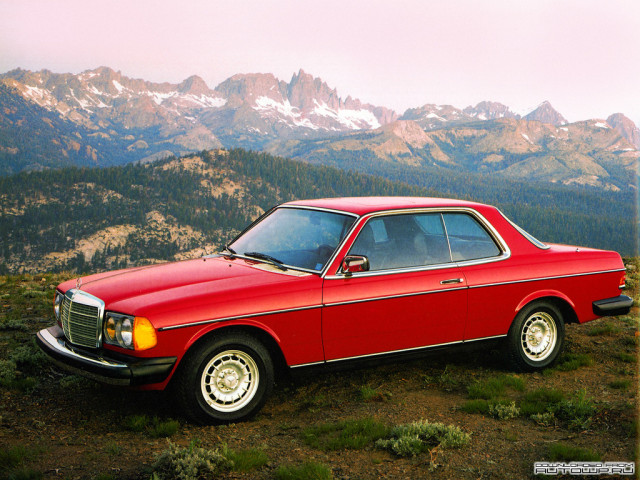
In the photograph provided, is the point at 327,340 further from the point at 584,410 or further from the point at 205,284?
the point at 584,410

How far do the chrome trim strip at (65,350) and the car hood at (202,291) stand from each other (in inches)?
15.7

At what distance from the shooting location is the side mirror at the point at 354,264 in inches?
183

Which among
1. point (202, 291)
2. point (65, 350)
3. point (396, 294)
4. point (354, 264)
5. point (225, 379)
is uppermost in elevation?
point (354, 264)

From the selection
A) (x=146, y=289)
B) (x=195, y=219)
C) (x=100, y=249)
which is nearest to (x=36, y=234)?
(x=100, y=249)

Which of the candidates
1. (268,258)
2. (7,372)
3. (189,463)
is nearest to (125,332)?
(189,463)

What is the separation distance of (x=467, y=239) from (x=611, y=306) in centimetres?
203

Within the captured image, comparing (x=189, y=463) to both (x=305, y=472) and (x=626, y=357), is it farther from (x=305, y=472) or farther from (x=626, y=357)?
(x=626, y=357)

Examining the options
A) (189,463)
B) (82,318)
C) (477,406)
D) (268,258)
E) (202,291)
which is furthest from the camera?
(268,258)

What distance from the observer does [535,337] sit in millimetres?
5836

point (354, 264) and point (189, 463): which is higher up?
point (354, 264)

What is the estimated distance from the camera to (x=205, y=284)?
175 inches

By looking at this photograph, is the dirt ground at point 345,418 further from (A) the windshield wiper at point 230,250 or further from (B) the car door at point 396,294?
(A) the windshield wiper at point 230,250

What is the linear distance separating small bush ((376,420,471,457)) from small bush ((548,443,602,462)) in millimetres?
606

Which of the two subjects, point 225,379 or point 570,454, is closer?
point 570,454
